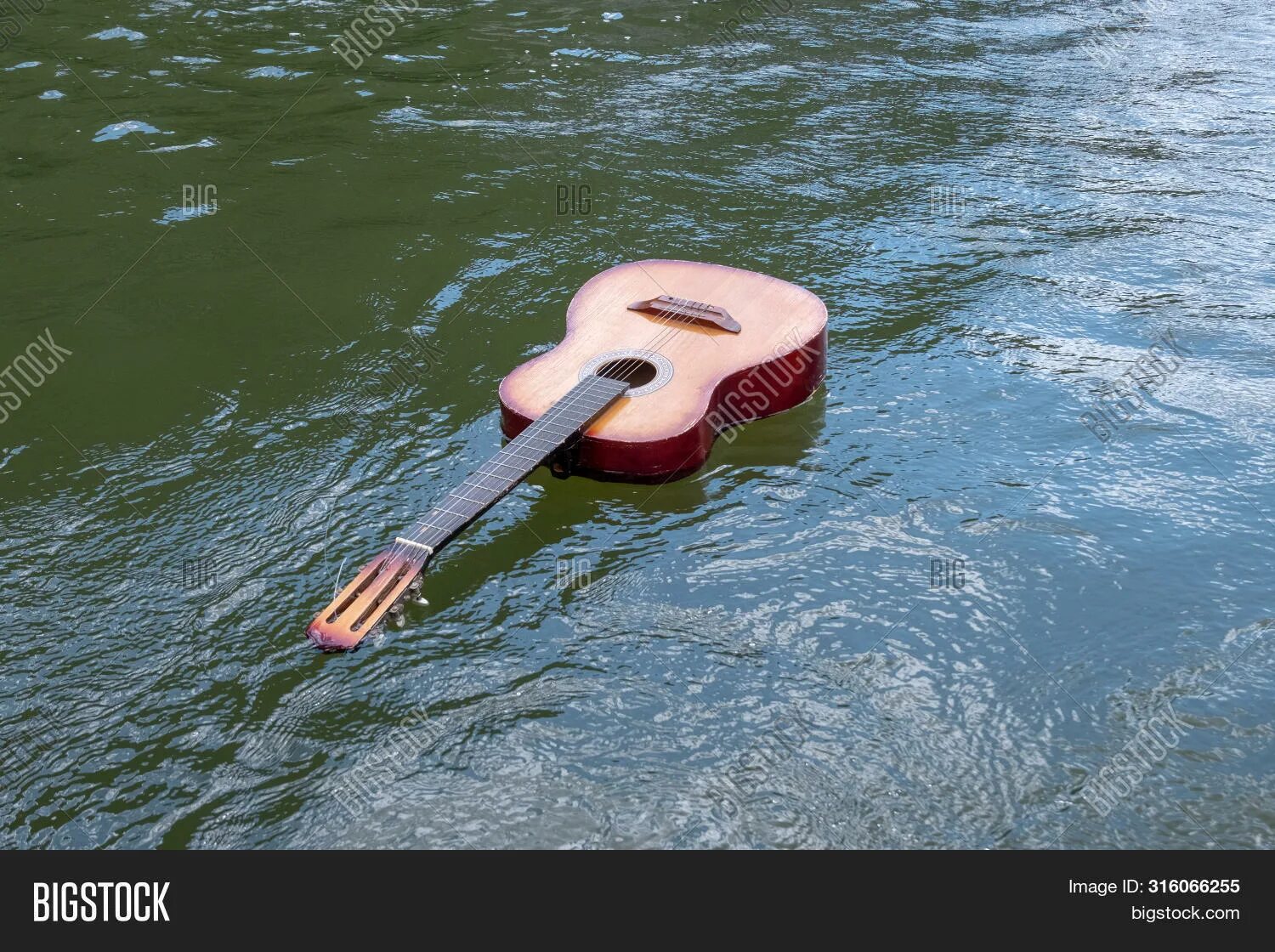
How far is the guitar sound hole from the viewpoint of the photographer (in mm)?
3568

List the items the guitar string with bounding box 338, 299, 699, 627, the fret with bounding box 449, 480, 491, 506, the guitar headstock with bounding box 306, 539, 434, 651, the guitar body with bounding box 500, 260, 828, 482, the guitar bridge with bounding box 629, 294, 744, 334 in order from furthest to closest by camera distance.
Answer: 1. the guitar bridge with bounding box 629, 294, 744, 334
2. the guitar body with bounding box 500, 260, 828, 482
3. the fret with bounding box 449, 480, 491, 506
4. the guitar string with bounding box 338, 299, 699, 627
5. the guitar headstock with bounding box 306, 539, 434, 651

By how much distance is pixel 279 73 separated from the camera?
6660 mm

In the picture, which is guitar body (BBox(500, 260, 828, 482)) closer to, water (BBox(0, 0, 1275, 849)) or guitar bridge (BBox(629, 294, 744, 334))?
guitar bridge (BBox(629, 294, 744, 334))

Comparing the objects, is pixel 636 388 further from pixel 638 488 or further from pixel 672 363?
pixel 638 488

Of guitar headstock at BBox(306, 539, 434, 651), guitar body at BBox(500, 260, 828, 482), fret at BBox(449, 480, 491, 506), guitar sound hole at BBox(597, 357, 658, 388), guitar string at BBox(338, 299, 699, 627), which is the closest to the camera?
guitar headstock at BBox(306, 539, 434, 651)

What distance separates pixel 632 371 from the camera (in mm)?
3596

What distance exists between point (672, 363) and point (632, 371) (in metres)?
0.13

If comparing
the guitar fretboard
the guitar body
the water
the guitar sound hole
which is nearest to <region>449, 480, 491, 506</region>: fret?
the guitar fretboard

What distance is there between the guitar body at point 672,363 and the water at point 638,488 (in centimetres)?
13

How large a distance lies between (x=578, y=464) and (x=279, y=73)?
447 cm

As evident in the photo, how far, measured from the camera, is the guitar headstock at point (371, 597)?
8.29 feet

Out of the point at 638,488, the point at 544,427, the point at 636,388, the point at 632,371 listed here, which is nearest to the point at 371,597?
the point at 544,427

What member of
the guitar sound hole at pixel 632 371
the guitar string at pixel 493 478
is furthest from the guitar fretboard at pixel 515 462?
the guitar sound hole at pixel 632 371

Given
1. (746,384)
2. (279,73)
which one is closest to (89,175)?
(279,73)
